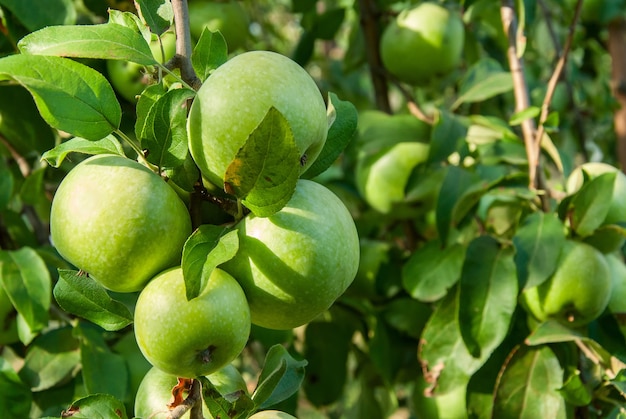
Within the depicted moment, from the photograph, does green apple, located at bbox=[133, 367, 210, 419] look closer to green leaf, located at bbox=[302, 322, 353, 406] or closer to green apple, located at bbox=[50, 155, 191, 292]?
green apple, located at bbox=[50, 155, 191, 292]

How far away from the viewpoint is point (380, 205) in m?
1.20

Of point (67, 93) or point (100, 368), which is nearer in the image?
point (67, 93)

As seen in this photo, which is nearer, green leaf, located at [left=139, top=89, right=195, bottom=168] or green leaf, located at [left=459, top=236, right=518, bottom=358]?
green leaf, located at [left=139, top=89, right=195, bottom=168]

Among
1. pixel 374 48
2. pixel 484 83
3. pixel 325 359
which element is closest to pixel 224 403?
pixel 325 359

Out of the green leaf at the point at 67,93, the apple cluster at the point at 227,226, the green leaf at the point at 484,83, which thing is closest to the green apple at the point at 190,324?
the apple cluster at the point at 227,226

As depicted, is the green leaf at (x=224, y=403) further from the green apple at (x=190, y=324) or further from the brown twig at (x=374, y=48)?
the brown twig at (x=374, y=48)

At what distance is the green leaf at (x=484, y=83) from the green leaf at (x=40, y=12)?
0.62m

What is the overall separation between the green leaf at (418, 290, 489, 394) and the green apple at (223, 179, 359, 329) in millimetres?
411

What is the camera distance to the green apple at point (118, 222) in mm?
505

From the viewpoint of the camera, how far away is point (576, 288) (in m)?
0.85

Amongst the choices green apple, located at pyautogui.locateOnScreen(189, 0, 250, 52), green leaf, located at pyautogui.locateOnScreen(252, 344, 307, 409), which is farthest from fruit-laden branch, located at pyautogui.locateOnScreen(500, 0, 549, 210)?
green leaf, located at pyautogui.locateOnScreen(252, 344, 307, 409)

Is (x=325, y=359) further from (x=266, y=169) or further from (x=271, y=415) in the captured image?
(x=266, y=169)

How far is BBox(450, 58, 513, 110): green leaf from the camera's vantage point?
1.17 meters

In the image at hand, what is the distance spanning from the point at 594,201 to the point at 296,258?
0.49 metres
